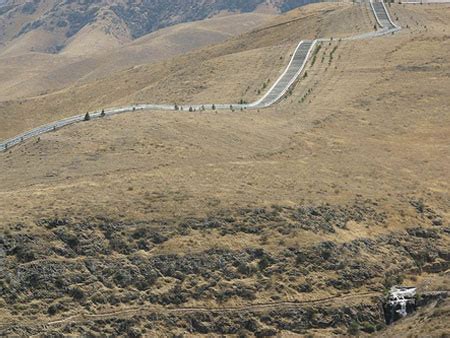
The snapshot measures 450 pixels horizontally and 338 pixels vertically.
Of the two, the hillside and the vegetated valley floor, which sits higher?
the vegetated valley floor

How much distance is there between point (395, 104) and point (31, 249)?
4014 centimetres

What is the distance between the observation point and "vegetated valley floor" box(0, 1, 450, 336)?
3225 cm

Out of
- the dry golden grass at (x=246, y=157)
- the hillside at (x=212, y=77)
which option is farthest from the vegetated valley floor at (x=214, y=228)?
the hillside at (x=212, y=77)

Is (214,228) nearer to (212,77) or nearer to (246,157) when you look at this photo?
(246,157)

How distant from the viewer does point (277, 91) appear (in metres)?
74.8

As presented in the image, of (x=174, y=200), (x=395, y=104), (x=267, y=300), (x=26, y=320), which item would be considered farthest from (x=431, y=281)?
(x=395, y=104)

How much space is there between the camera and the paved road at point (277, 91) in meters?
55.8

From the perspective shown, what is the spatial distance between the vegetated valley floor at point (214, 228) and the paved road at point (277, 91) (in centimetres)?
317

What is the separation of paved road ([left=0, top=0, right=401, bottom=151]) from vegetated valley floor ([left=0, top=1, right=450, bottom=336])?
3.17 meters

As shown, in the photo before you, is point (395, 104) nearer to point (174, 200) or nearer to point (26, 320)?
point (174, 200)

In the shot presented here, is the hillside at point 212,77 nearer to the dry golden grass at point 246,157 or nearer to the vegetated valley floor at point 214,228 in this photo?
the dry golden grass at point 246,157

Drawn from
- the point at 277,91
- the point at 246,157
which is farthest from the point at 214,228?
the point at 277,91

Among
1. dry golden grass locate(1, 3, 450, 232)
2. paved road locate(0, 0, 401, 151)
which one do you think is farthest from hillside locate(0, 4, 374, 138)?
dry golden grass locate(1, 3, 450, 232)

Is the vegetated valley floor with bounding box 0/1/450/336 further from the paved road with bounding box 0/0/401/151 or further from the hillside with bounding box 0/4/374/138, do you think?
the hillside with bounding box 0/4/374/138
